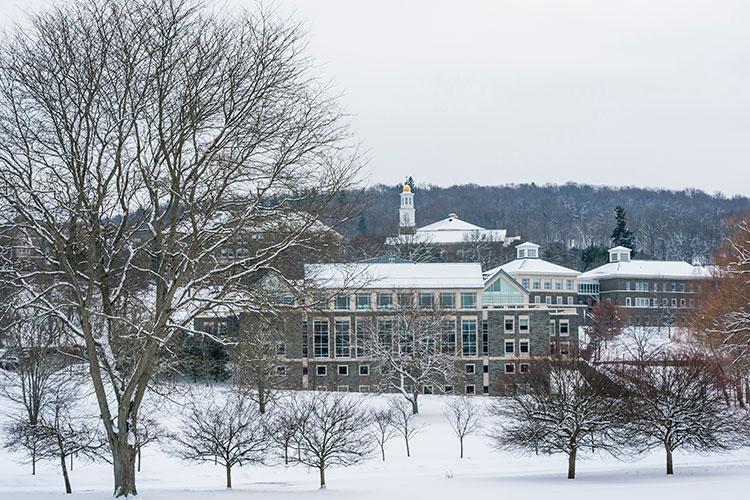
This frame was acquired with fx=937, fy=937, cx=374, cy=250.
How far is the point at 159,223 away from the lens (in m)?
19.0

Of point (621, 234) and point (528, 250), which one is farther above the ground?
point (621, 234)

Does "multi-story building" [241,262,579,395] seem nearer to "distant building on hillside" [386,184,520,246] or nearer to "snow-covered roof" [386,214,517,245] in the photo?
"distant building on hillside" [386,184,520,246]

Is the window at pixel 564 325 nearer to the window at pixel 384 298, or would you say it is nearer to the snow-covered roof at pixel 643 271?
the window at pixel 384 298

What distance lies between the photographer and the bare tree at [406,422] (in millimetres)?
40656

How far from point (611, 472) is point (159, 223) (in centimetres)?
1884

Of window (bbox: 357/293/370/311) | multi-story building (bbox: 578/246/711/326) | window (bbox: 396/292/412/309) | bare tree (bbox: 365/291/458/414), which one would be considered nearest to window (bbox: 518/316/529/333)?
bare tree (bbox: 365/291/458/414)

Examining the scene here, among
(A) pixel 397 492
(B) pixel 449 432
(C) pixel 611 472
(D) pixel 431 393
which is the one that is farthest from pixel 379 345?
(A) pixel 397 492

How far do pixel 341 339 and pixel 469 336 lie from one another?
339 inches

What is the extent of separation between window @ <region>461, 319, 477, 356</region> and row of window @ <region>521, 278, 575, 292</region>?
3017 centimetres

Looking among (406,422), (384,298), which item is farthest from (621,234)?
(406,422)

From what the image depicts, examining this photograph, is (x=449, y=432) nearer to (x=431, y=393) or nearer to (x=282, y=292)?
(x=431, y=393)

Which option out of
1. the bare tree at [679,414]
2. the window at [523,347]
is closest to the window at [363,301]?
the window at [523,347]

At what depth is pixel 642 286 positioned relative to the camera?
106 metres

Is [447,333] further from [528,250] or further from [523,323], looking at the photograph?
[528,250]
